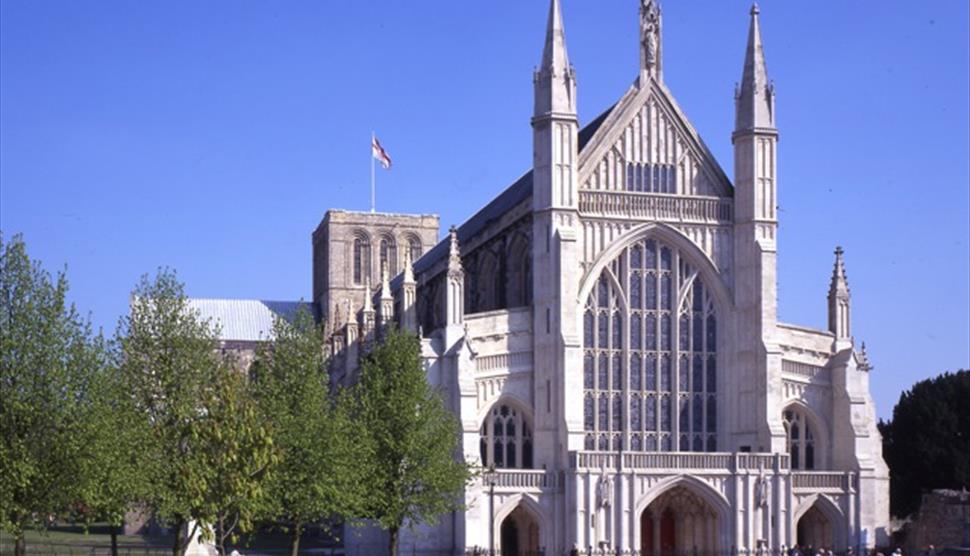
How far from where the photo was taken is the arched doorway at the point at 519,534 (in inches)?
2859

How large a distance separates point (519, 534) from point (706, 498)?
Result: 8636mm

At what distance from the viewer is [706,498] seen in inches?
2857

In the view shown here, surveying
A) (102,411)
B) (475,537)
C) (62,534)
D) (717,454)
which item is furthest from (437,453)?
(62,534)

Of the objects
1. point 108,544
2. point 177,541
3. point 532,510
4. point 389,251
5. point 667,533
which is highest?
point 389,251

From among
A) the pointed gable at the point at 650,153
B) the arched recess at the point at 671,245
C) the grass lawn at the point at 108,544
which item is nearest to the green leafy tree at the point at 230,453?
the grass lawn at the point at 108,544

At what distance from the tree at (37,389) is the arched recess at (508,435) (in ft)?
98.0

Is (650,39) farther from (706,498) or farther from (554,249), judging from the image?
(706,498)

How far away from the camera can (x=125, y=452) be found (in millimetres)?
47406

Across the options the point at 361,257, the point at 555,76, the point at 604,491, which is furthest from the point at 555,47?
the point at 361,257

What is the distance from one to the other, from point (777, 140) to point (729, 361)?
10.5 meters

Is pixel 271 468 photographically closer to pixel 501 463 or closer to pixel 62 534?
pixel 501 463

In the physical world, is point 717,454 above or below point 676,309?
below

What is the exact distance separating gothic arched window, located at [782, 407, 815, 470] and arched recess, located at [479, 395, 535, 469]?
12.5m

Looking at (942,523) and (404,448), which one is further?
(942,523)
